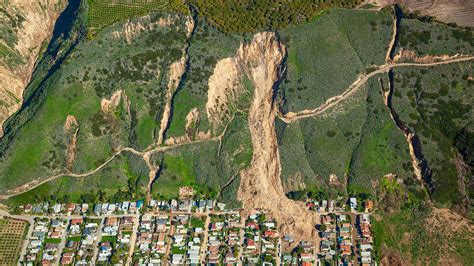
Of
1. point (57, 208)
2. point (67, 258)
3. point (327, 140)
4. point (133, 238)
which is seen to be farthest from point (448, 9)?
point (67, 258)

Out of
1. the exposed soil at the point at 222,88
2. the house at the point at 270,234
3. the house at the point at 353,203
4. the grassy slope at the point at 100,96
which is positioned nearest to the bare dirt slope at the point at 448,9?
the exposed soil at the point at 222,88

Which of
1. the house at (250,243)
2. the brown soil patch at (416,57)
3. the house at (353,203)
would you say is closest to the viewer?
the house at (250,243)

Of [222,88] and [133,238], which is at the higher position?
[222,88]

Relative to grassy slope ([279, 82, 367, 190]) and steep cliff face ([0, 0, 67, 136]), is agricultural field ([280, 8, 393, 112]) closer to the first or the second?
grassy slope ([279, 82, 367, 190])

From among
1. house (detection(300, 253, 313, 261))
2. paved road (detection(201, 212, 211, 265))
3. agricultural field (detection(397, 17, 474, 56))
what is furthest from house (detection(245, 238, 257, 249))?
agricultural field (detection(397, 17, 474, 56))

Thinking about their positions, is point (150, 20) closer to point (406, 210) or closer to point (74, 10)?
point (74, 10)

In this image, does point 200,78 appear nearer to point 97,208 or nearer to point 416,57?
point 97,208

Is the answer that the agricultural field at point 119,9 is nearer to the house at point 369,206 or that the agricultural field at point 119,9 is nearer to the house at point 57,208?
the house at point 57,208
